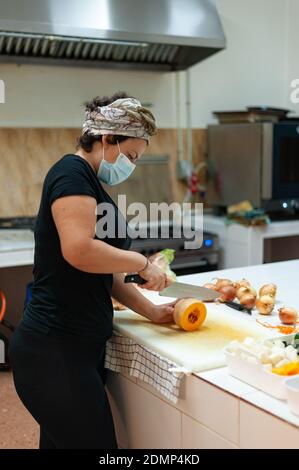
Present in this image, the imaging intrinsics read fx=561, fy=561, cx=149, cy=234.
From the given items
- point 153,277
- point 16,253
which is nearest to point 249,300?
point 153,277

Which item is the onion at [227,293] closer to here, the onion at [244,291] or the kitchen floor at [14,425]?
the onion at [244,291]

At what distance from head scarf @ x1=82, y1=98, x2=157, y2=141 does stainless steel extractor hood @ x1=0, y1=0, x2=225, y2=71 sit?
5.23ft

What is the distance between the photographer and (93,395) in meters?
1.43

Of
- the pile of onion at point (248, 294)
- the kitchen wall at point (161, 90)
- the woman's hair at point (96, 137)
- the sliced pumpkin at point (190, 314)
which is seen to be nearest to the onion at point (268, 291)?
the pile of onion at point (248, 294)

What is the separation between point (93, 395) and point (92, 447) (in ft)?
0.42

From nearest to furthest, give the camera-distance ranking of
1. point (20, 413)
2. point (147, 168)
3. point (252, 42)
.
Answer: point (20, 413), point (147, 168), point (252, 42)

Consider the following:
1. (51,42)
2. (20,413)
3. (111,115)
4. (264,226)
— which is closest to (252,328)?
(111,115)

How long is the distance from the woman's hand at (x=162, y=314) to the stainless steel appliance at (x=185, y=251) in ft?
4.92

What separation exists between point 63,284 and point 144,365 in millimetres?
308

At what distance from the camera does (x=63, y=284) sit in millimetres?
1405

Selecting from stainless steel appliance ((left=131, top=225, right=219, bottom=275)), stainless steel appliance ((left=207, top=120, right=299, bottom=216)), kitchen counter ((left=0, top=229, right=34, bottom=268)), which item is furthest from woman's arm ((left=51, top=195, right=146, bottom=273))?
stainless steel appliance ((left=207, top=120, right=299, bottom=216))

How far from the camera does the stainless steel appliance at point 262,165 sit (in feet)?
11.3

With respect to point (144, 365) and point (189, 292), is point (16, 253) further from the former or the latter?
point (144, 365)

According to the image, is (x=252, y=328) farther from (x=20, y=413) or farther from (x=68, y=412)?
(x=20, y=413)
